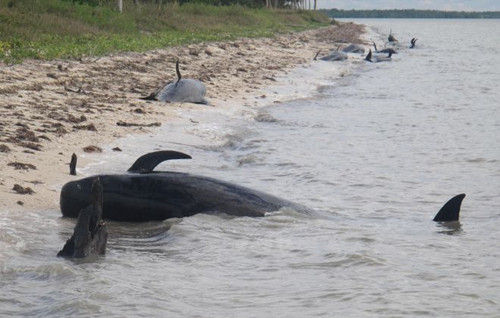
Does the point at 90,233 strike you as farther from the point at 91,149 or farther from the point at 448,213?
the point at 91,149

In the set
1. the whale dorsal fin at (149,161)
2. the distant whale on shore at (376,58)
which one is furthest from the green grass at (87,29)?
the whale dorsal fin at (149,161)

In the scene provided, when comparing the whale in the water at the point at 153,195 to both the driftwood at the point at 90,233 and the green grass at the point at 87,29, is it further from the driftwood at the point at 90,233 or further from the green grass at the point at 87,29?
the green grass at the point at 87,29

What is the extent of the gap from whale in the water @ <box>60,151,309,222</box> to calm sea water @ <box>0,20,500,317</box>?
107 mm

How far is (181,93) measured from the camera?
1544 centimetres

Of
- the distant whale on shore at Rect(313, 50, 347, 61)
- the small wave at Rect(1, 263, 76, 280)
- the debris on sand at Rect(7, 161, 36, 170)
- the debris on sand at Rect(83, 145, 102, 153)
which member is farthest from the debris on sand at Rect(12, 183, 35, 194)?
the distant whale on shore at Rect(313, 50, 347, 61)

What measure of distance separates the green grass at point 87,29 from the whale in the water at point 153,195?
374 inches

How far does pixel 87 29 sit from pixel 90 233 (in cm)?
1999

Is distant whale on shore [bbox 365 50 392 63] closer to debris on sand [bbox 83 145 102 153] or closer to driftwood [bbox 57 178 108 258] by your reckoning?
debris on sand [bbox 83 145 102 153]

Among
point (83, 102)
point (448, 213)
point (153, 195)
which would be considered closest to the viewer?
point (153, 195)

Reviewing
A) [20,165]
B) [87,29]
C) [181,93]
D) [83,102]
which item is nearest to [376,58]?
[87,29]

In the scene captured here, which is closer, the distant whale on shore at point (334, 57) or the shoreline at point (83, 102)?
the shoreline at point (83, 102)

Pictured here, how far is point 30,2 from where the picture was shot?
25312 mm

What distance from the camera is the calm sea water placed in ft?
18.2

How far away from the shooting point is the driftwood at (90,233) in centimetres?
589
